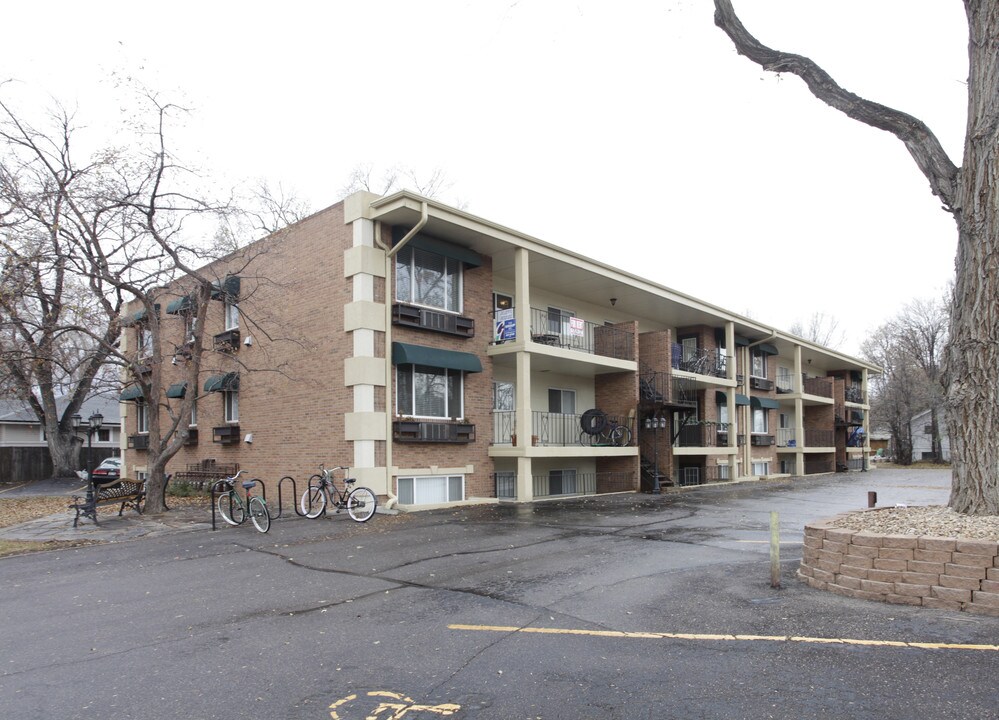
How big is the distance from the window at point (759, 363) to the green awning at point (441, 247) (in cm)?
1960

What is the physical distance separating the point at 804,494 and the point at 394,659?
1764 cm

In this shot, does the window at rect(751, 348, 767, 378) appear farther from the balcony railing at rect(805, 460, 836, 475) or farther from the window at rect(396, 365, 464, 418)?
the window at rect(396, 365, 464, 418)

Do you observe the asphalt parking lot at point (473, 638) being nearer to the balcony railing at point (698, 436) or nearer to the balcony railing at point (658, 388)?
the balcony railing at point (658, 388)

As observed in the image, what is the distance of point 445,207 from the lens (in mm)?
15367

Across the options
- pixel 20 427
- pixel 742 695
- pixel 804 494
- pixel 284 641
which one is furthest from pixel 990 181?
pixel 20 427

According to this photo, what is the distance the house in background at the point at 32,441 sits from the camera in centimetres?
3497

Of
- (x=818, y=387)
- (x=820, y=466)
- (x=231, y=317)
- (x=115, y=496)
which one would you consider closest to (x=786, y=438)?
(x=818, y=387)

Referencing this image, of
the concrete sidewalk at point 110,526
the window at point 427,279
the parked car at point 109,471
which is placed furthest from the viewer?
the parked car at point 109,471

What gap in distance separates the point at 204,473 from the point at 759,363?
24884mm

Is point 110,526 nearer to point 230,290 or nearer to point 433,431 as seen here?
point 433,431

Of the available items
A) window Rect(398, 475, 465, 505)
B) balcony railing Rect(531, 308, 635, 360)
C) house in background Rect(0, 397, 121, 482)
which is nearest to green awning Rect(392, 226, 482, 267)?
balcony railing Rect(531, 308, 635, 360)

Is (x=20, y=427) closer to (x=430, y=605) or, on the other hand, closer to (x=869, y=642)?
(x=430, y=605)

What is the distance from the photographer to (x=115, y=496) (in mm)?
14070

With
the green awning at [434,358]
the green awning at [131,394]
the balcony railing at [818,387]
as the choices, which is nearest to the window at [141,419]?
the green awning at [131,394]
